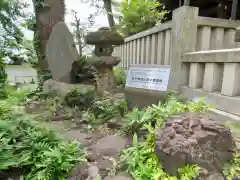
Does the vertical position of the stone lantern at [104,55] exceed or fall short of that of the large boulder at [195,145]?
it exceeds it

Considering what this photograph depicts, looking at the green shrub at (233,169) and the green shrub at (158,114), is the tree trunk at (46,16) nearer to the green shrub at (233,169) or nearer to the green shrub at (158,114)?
the green shrub at (158,114)

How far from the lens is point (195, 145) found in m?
1.45

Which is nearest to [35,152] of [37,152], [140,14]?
[37,152]

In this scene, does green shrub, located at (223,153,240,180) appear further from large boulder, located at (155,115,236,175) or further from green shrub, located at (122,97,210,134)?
green shrub, located at (122,97,210,134)

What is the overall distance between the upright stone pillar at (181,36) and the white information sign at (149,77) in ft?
2.46

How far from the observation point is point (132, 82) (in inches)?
119

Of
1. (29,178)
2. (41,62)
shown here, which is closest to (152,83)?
(29,178)

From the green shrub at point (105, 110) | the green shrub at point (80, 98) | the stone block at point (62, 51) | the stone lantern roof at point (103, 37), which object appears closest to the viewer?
the green shrub at point (105, 110)

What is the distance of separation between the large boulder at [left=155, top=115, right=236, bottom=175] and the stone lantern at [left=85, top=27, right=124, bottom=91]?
248 centimetres

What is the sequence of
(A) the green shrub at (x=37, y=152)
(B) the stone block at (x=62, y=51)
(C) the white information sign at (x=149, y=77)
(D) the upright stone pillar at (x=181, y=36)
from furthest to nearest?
1. (B) the stone block at (x=62, y=51)
2. (D) the upright stone pillar at (x=181, y=36)
3. (C) the white information sign at (x=149, y=77)
4. (A) the green shrub at (x=37, y=152)

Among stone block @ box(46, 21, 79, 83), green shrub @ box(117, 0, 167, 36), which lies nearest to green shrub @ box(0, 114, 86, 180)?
stone block @ box(46, 21, 79, 83)

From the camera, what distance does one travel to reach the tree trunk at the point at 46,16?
17.1 ft

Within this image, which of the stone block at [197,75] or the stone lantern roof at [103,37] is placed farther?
the stone lantern roof at [103,37]

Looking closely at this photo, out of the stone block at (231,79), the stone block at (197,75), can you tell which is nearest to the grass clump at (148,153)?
the stone block at (231,79)
